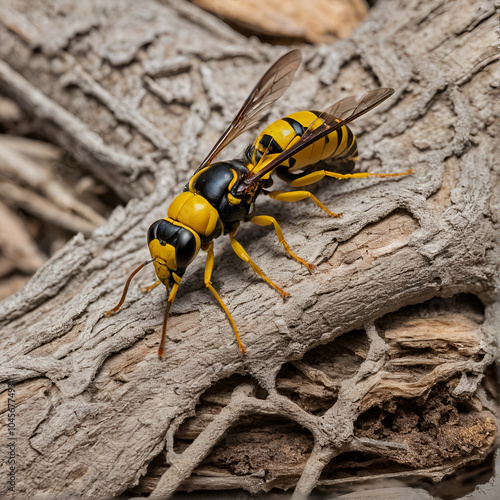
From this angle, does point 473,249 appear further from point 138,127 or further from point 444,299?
point 138,127

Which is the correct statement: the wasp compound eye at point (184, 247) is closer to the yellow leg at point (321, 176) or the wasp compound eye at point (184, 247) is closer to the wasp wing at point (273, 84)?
the yellow leg at point (321, 176)

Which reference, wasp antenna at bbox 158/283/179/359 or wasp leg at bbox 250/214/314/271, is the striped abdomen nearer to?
wasp leg at bbox 250/214/314/271

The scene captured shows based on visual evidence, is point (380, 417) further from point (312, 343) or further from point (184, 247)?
point (184, 247)

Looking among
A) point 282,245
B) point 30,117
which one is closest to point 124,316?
point 282,245

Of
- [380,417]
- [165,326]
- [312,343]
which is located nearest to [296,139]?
[312,343]

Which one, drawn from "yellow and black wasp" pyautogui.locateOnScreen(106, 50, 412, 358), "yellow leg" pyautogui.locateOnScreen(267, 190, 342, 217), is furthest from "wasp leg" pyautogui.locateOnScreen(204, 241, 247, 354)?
"yellow leg" pyautogui.locateOnScreen(267, 190, 342, 217)

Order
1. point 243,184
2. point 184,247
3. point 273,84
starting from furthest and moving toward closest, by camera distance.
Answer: point 273,84, point 243,184, point 184,247
